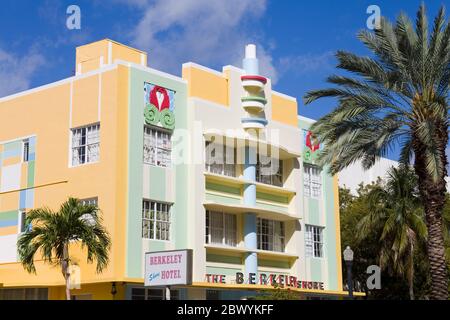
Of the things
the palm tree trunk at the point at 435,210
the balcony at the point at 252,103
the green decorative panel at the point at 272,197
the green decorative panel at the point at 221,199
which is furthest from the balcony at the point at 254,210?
the palm tree trunk at the point at 435,210

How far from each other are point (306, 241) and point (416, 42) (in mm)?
18454

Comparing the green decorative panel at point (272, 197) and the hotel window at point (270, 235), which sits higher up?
the green decorative panel at point (272, 197)

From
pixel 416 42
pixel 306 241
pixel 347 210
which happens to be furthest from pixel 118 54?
pixel 347 210

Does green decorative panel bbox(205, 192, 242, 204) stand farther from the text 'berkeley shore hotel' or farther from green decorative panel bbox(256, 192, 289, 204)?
green decorative panel bbox(256, 192, 289, 204)

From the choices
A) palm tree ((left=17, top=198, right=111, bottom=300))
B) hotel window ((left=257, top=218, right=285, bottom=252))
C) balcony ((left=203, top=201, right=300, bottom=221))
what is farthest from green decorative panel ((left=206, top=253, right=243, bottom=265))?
palm tree ((left=17, top=198, right=111, bottom=300))

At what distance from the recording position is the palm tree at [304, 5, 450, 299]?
88.1 ft

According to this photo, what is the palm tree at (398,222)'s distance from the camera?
43.7 m

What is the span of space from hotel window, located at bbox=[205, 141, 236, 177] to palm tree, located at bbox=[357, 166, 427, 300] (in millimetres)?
10009

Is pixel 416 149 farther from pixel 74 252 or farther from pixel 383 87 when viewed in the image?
pixel 74 252

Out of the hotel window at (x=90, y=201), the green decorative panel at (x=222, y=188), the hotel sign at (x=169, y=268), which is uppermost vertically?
the green decorative panel at (x=222, y=188)

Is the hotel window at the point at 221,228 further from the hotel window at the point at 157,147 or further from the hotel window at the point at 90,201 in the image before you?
the hotel window at the point at 90,201

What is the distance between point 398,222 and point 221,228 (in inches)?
445

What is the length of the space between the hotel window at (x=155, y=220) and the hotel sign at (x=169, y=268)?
6.16 meters
